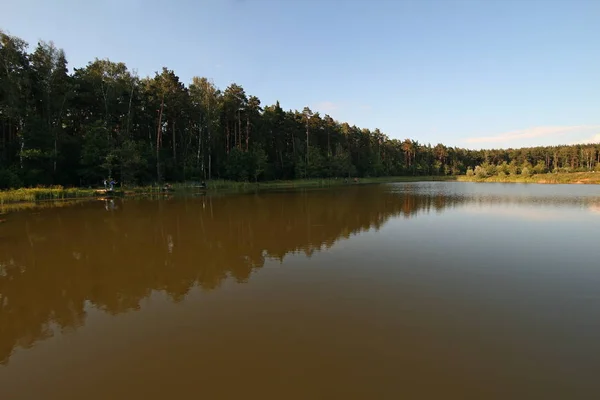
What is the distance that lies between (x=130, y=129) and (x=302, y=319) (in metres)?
46.9

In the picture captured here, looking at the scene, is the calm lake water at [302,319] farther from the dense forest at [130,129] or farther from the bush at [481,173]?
the bush at [481,173]

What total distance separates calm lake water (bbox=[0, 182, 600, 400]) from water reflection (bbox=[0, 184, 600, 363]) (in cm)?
7

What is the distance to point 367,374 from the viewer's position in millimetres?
3992

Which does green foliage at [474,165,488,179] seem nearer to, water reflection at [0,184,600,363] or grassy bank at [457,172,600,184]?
grassy bank at [457,172,600,184]

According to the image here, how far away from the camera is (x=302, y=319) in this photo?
5566mm

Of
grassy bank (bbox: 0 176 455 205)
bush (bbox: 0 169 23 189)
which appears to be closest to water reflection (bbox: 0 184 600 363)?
grassy bank (bbox: 0 176 455 205)

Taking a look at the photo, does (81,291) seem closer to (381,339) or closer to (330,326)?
(330,326)

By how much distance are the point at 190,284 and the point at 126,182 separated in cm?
3359

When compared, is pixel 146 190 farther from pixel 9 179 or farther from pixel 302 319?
pixel 302 319

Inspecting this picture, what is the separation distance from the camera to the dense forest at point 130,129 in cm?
3156

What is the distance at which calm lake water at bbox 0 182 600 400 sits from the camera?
3.88m

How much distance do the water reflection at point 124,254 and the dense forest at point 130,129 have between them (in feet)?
57.6

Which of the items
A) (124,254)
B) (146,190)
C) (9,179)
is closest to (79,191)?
(9,179)

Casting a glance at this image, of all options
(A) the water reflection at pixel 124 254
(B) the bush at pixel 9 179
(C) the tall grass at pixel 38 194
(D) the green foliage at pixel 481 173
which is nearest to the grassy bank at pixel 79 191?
(C) the tall grass at pixel 38 194
